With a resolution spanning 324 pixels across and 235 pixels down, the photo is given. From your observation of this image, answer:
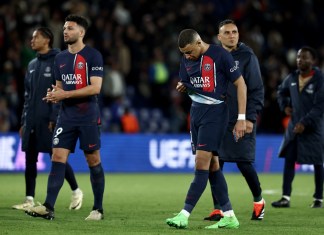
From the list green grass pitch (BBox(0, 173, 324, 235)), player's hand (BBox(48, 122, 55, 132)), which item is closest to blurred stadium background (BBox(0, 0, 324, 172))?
green grass pitch (BBox(0, 173, 324, 235))

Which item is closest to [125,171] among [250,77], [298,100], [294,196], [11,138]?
[11,138]

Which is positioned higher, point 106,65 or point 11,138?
point 106,65

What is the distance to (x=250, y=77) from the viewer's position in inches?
410

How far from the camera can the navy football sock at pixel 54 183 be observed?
9758 millimetres

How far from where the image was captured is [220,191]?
376 inches

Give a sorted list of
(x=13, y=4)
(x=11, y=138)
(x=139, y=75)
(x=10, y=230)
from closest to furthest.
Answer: (x=10, y=230) → (x=11, y=138) → (x=13, y=4) → (x=139, y=75)

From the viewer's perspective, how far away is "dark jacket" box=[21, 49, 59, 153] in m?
11.6

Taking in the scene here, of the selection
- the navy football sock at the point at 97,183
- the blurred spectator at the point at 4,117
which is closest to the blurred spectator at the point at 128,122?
the blurred spectator at the point at 4,117

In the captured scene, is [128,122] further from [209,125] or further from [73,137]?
[209,125]

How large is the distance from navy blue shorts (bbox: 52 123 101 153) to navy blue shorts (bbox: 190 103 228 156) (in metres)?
1.27

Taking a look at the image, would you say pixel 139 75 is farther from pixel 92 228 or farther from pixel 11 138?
pixel 92 228

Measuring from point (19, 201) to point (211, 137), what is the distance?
4.32 meters

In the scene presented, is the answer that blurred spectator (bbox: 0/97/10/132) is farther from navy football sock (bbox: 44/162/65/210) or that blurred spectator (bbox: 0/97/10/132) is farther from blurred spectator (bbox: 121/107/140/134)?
navy football sock (bbox: 44/162/65/210)

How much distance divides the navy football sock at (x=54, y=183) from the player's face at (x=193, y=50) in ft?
6.49
